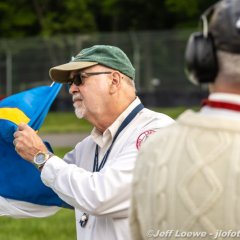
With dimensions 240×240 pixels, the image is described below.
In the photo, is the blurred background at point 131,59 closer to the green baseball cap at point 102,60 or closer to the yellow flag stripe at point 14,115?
the yellow flag stripe at point 14,115

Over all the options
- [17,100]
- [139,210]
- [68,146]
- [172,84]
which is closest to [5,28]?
[172,84]

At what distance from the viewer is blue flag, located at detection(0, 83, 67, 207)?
15.4ft

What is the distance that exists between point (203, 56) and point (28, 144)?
1.89m

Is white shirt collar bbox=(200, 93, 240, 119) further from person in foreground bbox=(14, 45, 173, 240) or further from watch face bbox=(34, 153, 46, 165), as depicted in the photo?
watch face bbox=(34, 153, 46, 165)

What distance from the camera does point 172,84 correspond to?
33906mm

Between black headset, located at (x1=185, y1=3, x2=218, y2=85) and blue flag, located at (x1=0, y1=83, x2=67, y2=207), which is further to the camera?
blue flag, located at (x1=0, y1=83, x2=67, y2=207)

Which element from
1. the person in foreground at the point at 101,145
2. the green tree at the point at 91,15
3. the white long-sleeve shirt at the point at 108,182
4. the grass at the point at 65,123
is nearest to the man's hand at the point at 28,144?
the person in foreground at the point at 101,145

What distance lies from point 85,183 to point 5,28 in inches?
1591

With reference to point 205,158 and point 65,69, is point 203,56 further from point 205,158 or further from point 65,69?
Answer: point 65,69

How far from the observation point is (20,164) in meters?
4.86

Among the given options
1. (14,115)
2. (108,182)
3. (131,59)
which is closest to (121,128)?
(108,182)

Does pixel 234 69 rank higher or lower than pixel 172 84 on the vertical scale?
higher

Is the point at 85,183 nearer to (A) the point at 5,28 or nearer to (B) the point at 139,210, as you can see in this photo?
(B) the point at 139,210

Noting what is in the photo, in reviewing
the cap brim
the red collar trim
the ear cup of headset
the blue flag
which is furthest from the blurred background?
the red collar trim
